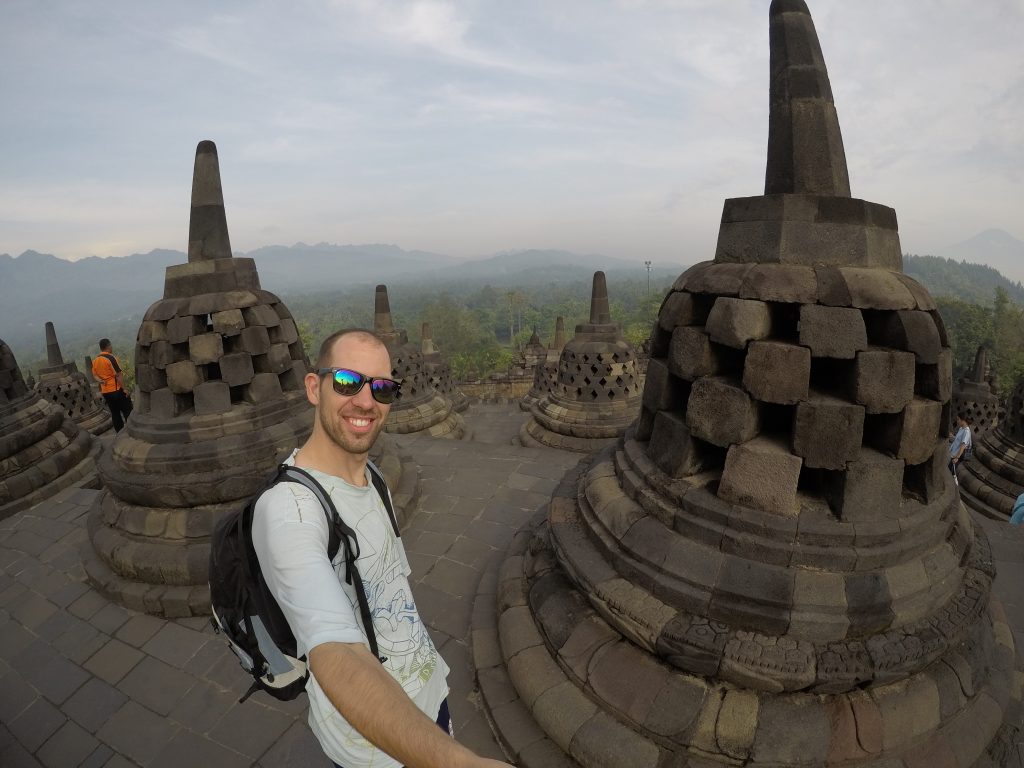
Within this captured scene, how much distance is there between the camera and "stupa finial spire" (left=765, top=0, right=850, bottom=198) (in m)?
2.83

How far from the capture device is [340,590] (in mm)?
1331

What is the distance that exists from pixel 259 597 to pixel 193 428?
374 centimetres

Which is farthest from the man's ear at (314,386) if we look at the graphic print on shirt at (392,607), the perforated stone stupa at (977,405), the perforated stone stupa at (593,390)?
the perforated stone stupa at (977,405)

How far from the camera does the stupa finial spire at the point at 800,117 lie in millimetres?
2834

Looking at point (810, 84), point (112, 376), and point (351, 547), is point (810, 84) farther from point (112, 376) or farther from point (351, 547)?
point (112, 376)

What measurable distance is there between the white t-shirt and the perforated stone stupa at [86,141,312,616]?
10.6 ft

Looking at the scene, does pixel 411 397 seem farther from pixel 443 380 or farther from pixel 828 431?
pixel 828 431

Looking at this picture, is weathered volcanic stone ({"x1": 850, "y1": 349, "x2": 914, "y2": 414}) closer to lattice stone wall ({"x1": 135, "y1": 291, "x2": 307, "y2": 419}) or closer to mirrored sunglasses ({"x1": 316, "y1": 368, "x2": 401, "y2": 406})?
mirrored sunglasses ({"x1": 316, "y1": 368, "x2": 401, "y2": 406})

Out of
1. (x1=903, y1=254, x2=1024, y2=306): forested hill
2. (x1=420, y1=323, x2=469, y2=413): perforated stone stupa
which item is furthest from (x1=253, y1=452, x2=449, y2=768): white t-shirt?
(x1=903, y1=254, x2=1024, y2=306): forested hill

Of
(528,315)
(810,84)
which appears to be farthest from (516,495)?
(528,315)

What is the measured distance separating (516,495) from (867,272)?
4.12 m

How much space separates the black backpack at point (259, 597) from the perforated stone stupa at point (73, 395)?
1211 centimetres

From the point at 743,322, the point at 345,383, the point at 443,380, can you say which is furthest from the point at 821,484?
the point at 443,380

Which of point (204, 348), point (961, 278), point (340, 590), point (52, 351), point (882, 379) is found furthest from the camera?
point (961, 278)
